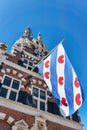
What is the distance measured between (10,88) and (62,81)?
3.95m

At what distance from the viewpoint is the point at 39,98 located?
12.1 m

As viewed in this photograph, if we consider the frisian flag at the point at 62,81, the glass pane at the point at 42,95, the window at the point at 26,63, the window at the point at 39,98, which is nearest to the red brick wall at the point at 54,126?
the window at the point at 39,98

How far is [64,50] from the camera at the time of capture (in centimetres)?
1059

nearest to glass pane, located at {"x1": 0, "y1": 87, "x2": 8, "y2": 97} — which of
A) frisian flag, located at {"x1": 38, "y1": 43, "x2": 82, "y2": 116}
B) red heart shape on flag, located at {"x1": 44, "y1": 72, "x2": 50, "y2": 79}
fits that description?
frisian flag, located at {"x1": 38, "y1": 43, "x2": 82, "y2": 116}

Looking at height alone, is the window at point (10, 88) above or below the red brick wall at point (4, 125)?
above

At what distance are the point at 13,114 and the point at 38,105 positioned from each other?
221 centimetres

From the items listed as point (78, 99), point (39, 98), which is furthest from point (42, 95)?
point (78, 99)

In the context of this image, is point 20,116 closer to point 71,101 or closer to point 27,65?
point 71,101

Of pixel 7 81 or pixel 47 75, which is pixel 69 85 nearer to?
pixel 47 75

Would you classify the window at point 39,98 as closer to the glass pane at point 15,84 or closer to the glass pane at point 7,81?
the glass pane at point 15,84

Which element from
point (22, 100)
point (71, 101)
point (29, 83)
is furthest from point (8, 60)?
point (71, 101)

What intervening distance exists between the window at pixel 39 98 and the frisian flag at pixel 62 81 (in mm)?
2451

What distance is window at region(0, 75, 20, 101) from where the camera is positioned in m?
10.7

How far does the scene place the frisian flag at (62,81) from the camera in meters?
8.85
